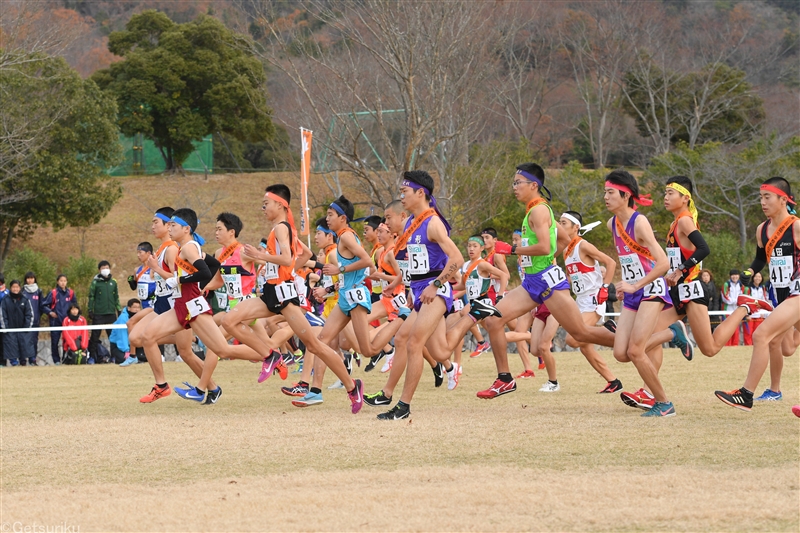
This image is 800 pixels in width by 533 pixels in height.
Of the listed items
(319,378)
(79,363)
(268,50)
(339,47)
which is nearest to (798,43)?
(339,47)

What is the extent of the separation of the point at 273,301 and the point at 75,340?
486 inches

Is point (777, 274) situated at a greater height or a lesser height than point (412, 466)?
greater

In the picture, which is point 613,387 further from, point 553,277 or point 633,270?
point 633,270

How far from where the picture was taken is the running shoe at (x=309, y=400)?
418 inches

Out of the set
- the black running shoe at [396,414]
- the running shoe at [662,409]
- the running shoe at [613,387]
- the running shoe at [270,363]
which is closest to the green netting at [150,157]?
the running shoe at [270,363]

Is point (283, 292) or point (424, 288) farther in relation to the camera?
point (283, 292)

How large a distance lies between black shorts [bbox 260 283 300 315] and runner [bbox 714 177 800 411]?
434 cm

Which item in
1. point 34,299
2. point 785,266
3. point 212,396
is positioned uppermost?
point 785,266

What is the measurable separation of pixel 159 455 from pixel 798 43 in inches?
1939

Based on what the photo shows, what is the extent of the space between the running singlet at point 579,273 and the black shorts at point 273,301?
11.3 feet

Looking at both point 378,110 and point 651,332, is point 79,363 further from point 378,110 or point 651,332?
point 651,332

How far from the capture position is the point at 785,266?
29.1ft

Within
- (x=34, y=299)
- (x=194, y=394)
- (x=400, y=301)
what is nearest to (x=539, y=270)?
(x=400, y=301)

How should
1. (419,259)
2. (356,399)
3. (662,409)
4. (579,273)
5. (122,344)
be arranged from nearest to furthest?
1. (662,409)
2. (419,259)
3. (356,399)
4. (579,273)
5. (122,344)
